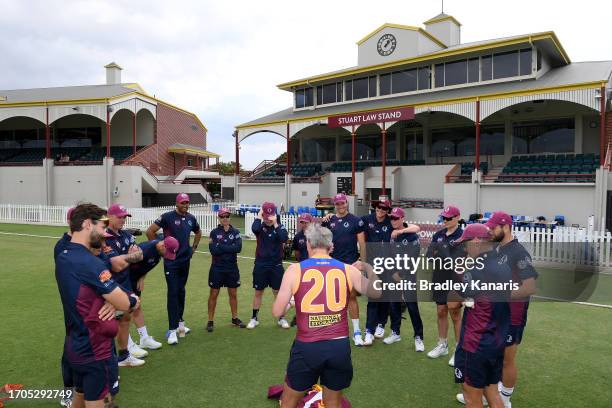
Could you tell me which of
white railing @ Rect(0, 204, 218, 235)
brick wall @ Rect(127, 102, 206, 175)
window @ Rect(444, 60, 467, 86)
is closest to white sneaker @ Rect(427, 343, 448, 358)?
white railing @ Rect(0, 204, 218, 235)

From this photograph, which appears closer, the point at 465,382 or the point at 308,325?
the point at 308,325

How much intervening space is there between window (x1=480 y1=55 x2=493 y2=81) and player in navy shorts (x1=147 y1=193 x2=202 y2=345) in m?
21.7

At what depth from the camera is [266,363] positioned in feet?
17.8

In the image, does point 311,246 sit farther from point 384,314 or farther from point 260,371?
point 384,314

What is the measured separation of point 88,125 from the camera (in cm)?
3534

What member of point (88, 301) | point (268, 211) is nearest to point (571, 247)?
point (268, 211)

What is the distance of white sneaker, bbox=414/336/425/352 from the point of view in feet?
19.1

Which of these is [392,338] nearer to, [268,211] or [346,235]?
[346,235]

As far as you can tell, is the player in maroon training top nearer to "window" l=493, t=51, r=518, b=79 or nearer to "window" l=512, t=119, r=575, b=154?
"window" l=493, t=51, r=518, b=79

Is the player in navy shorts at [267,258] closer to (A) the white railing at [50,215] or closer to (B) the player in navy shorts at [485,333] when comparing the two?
(B) the player in navy shorts at [485,333]

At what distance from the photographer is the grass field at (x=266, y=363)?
4539 mm

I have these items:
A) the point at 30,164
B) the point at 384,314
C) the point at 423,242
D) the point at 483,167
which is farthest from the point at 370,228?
the point at 30,164

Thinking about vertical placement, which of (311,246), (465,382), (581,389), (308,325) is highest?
(311,246)

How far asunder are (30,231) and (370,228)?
19837 mm
